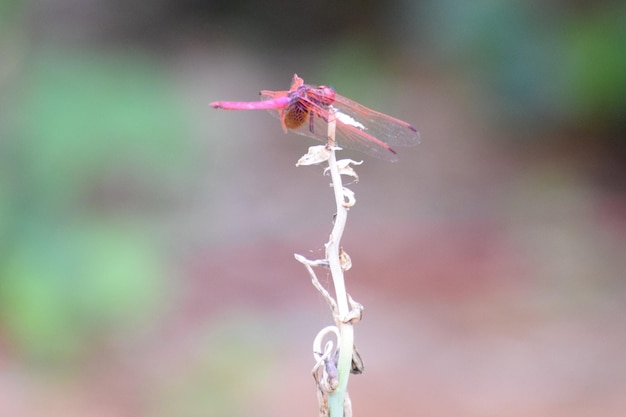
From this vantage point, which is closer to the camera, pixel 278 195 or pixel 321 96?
pixel 321 96

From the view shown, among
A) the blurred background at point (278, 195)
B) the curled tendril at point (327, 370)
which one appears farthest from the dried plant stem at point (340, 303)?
the blurred background at point (278, 195)

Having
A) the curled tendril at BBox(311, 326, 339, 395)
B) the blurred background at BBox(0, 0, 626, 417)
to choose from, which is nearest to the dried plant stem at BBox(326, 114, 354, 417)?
the curled tendril at BBox(311, 326, 339, 395)

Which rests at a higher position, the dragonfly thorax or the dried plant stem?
the dragonfly thorax

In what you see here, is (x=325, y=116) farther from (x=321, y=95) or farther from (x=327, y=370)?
(x=327, y=370)

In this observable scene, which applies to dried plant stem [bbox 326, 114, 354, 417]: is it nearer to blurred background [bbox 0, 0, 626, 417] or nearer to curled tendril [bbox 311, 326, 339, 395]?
curled tendril [bbox 311, 326, 339, 395]

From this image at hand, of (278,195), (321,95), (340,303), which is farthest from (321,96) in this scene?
(278,195)

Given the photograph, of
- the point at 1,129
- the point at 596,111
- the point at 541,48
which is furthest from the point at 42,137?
the point at 596,111
